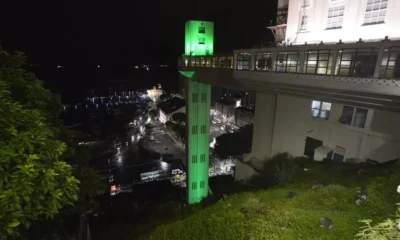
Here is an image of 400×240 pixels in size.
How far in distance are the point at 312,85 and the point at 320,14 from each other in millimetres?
4836

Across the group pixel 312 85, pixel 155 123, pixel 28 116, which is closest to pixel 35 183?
pixel 28 116

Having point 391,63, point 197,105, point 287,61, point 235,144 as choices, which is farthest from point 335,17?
point 235,144

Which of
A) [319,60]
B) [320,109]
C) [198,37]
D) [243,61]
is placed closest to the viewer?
[319,60]

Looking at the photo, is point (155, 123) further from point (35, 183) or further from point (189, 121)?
point (35, 183)

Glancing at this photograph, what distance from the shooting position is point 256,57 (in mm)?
12203

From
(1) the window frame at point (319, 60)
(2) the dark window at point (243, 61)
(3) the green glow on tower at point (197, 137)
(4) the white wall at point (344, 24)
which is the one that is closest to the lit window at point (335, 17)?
(4) the white wall at point (344, 24)

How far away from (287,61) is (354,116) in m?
5.48

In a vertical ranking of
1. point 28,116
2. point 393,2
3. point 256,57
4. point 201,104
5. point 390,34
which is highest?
point 393,2

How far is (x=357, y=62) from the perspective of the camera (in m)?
8.57

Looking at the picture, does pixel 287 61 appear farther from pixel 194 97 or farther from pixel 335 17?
pixel 194 97

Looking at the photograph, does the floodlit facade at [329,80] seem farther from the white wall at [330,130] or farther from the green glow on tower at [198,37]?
the green glow on tower at [198,37]

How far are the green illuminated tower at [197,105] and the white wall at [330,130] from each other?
311 inches

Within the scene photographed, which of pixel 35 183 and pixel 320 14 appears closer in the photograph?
pixel 35 183

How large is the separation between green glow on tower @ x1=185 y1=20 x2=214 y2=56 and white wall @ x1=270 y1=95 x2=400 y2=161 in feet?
32.8
